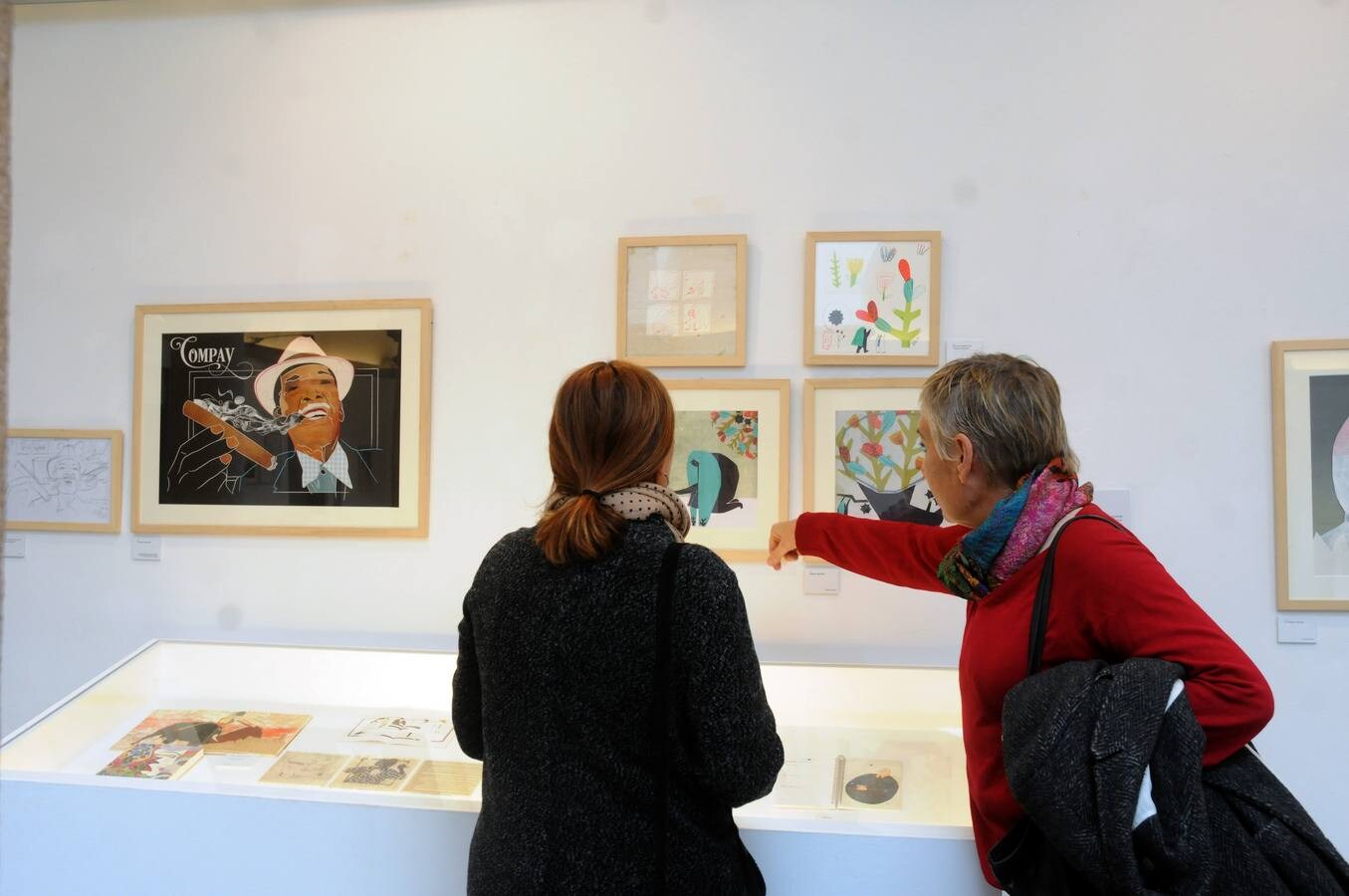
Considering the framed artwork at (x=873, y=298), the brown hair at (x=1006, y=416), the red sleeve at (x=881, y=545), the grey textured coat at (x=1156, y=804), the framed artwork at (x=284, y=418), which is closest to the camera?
the grey textured coat at (x=1156, y=804)

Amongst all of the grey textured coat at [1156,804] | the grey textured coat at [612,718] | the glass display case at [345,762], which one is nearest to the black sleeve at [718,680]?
the grey textured coat at [612,718]

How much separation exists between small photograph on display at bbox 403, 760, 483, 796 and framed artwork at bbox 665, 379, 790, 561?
0.94m

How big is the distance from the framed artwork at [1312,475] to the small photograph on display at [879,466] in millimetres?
983

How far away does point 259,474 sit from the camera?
2.88 meters

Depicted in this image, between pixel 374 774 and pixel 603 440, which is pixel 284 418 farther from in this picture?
pixel 603 440

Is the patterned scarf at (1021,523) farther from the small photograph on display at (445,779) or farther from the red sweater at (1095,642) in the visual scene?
the small photograph on display at (445,779)

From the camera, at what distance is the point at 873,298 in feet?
8.59

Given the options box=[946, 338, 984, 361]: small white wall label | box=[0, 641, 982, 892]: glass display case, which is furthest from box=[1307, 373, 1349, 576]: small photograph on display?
box=[0, 641, 982, 892]: glass display case

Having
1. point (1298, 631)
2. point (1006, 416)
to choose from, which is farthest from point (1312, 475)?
point (1006, 416)

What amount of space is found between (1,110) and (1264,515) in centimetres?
294

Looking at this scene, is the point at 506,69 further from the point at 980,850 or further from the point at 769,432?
the point at 980,850

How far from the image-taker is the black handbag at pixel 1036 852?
4.72ft

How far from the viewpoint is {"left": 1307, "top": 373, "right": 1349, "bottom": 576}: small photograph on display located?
248cm

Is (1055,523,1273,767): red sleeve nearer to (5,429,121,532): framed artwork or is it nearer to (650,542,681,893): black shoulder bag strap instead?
(650,542,681,893): black shoulder bag strap
